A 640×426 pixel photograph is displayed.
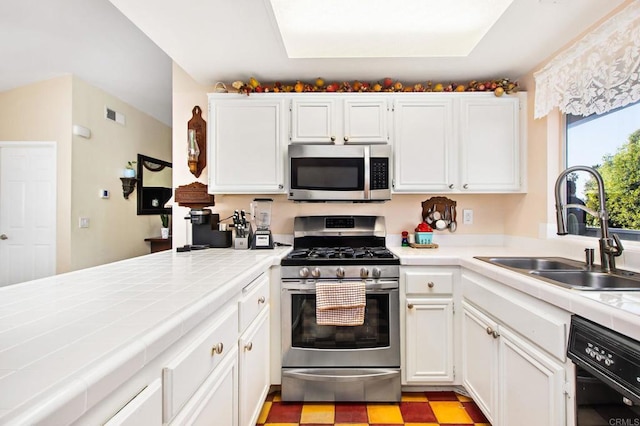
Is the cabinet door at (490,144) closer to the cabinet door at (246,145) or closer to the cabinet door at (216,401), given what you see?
the cabinet door at (246,145)

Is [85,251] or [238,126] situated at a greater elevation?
[238,126]

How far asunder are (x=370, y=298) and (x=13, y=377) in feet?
5.47

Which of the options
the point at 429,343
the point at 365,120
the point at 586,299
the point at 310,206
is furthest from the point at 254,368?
the point at 365,120

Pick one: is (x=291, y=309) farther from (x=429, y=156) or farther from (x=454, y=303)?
(x=429, y=156)

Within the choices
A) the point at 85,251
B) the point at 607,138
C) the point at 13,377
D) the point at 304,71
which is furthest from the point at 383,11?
the point at 85,251

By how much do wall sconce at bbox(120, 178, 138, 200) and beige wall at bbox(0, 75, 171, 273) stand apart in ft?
0.21

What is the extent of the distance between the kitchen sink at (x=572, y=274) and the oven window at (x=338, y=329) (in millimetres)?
703

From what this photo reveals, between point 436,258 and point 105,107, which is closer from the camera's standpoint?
point 436,258

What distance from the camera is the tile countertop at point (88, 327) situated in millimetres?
495

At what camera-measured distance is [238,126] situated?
2283 mm

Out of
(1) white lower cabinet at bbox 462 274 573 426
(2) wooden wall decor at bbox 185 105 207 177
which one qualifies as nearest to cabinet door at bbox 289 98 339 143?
(2) wooden wall decor at bbox 185 105 207 177

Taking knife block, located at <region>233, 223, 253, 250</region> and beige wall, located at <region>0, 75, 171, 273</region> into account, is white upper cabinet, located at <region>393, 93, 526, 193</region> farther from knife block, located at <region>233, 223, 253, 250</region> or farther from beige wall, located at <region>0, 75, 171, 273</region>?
beige wall, located at <region>0, 75, 171, 273</region>

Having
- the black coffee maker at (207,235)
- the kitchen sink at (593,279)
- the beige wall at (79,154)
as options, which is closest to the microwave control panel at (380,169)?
the kitchen sink at (593,279)

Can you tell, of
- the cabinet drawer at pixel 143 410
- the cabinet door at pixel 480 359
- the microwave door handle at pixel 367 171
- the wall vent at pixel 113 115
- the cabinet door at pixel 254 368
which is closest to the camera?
the cabinet drawer at pixel 143 410
